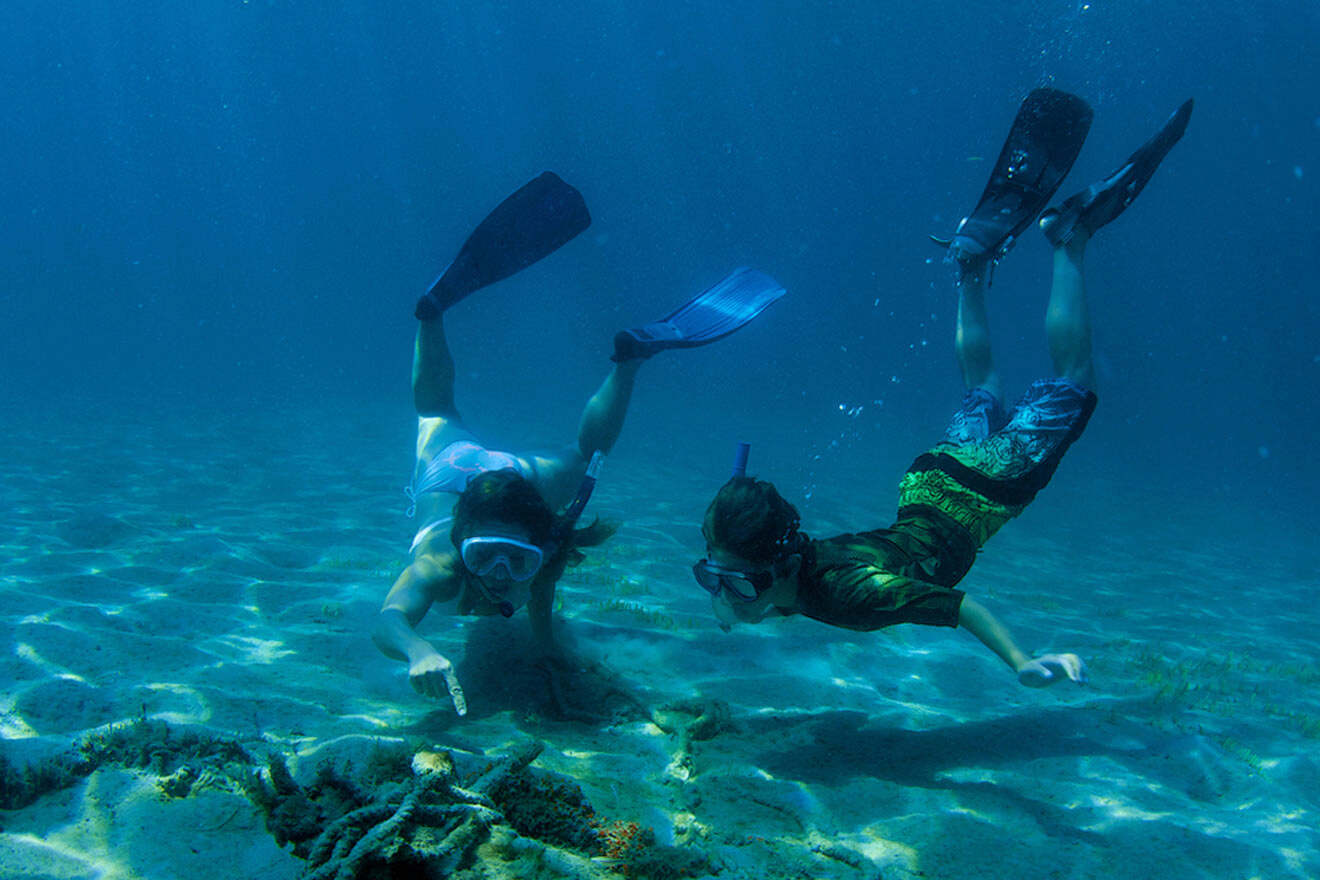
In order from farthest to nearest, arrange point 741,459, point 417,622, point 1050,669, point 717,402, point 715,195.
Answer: point 715,195 < point 717,402 < point 741,459 < point 417,622 < point 1050,669

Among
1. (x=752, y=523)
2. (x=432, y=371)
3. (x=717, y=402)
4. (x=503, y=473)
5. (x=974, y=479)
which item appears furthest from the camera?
(x=717, y=402)

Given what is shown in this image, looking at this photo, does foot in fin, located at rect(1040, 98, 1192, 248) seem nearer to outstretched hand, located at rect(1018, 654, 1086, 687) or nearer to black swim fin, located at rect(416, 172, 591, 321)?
outstretched hand, located at rect(1018, 654, 1086, 687)

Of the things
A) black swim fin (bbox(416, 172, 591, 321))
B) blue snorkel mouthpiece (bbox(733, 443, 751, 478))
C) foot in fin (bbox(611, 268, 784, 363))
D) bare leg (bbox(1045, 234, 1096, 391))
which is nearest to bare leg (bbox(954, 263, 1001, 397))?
bare leg (bbox(1045, 234, 1096, 391))

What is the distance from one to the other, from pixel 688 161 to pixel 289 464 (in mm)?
83657

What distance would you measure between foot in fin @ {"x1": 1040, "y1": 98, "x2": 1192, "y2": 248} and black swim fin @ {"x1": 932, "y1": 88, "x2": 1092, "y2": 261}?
369mm

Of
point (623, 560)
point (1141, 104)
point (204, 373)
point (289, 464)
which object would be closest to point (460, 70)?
point (204, 373)

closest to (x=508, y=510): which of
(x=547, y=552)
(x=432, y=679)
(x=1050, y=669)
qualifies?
(x=547, y=552)

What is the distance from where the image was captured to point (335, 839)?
7.16 ft

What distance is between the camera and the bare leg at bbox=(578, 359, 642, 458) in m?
7.03

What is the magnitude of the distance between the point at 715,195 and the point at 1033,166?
10199cm

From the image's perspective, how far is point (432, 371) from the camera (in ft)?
24.0

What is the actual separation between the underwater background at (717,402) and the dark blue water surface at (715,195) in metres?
0.68

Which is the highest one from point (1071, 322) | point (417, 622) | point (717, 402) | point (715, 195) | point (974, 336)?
point (715, 195)

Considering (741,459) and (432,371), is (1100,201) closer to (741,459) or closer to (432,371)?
(741,459)
